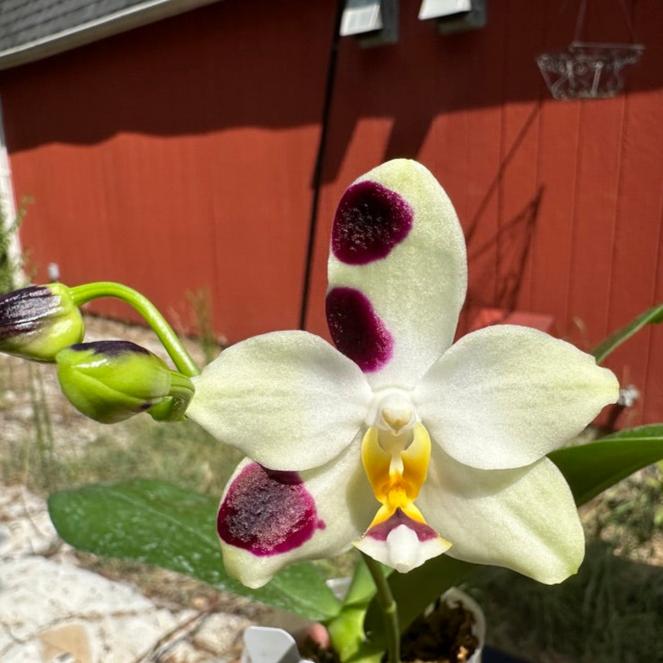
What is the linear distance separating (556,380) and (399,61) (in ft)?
8.98

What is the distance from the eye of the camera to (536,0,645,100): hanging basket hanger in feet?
7.00

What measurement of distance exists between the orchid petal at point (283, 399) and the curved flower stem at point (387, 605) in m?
0.13

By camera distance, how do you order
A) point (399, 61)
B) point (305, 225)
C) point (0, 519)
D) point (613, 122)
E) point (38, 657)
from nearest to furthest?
point (38, 657), point (0, 519), point (613, 122), point (399, 61), point (305, 225)

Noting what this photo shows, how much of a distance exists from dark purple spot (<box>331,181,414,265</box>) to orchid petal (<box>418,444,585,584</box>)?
0.52 ft

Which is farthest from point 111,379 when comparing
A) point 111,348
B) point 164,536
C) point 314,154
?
point 314,154

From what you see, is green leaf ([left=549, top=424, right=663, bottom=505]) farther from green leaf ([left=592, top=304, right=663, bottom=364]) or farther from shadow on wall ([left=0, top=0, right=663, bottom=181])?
shadow on wall ([left=0, top=0, right=663, bottom=181])

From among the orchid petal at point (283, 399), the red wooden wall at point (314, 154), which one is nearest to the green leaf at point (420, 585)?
the orchid petal at point (283, 399)

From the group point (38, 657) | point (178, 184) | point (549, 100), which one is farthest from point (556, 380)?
point (178, 184)

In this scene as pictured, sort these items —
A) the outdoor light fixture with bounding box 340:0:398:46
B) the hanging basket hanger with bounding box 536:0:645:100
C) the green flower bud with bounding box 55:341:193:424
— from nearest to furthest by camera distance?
the green flower bud with bounding box 55:341:193:424 → the hanging basket hanger with bounding box 536:0:645:100 → the outdoor light fixture with bounding box 340:0:398:46

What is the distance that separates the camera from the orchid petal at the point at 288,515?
0.54 m

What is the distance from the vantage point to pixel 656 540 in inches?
81.9

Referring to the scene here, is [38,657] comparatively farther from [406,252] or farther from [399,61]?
[399,61]

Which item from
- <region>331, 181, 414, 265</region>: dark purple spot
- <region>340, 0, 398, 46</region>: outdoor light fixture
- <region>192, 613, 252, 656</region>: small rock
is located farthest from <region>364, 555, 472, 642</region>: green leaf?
<region>340, 0, 398, 46</region>: outdoor light fixture

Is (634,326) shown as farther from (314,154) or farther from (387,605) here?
(314,154)
